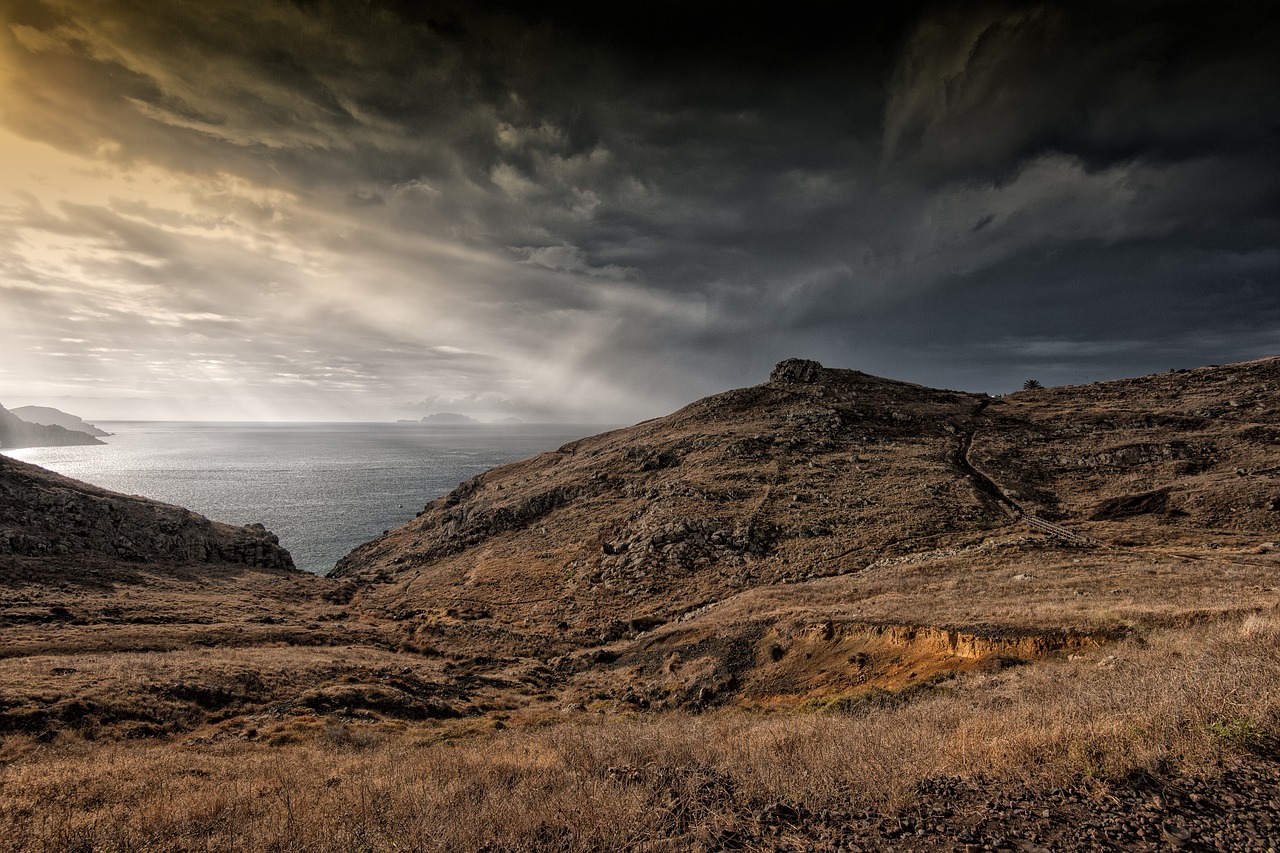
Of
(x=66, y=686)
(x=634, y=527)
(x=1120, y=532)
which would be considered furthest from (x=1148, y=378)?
(x=66, y=686)

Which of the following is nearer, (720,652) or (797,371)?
(720,652)

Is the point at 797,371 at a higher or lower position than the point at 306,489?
higher

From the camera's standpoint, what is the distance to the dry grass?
7.10 meters

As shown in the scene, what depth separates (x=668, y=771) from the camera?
30.3 feet

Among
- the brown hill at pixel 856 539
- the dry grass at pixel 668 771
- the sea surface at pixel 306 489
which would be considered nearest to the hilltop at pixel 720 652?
the dry grass at pixel 668 771

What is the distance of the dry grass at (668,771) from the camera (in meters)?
7.10

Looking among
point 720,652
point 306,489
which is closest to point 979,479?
point 720,652

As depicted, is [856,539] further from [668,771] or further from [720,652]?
[668,771]

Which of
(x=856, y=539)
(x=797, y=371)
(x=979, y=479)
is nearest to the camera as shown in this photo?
(x=856, y=539)

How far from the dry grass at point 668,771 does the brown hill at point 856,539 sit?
24.9 feet

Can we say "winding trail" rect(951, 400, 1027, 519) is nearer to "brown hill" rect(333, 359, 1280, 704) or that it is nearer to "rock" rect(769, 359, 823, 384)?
"brown hill" rect(333, 359, 1280, 704)

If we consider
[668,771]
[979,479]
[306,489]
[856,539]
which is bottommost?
[668,771]

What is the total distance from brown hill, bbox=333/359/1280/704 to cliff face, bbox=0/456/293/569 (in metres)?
13.7

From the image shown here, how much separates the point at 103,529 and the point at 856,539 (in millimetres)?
63986
